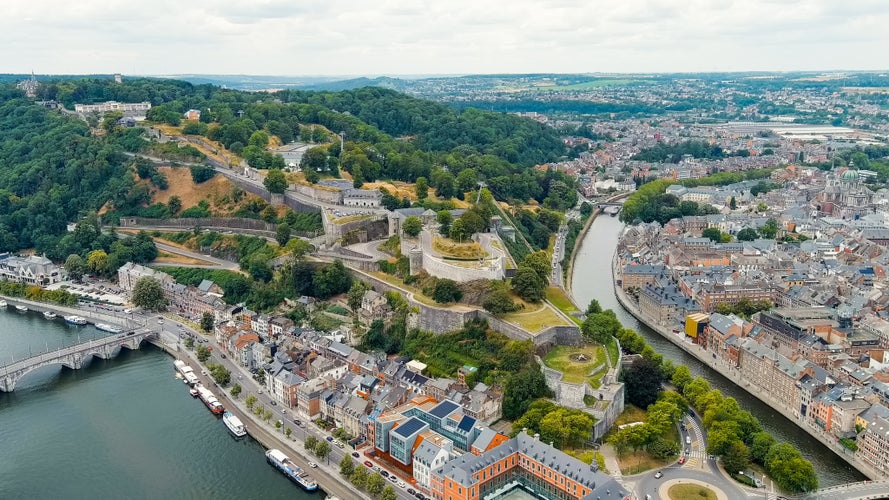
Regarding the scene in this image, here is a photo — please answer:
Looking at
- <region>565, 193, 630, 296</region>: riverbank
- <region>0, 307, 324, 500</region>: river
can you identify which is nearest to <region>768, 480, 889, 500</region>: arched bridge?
<region>0, 307, 324, 500</region>: river

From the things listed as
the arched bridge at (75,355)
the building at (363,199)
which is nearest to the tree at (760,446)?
the building at (363,199)

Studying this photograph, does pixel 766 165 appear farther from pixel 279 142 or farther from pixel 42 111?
pixel 42 111

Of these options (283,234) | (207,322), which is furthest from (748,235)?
(207,322)

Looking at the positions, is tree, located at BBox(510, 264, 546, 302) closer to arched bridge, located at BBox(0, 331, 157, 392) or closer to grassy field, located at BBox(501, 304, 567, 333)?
grassy field, located at BBox(501, 304, 567, 333)

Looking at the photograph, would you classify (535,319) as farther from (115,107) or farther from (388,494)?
(115,107)

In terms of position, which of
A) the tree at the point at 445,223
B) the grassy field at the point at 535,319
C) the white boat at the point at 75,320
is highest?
the tree at the point at 445,223

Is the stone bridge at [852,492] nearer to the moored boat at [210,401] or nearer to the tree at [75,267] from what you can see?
the moored boat at [210,401]
